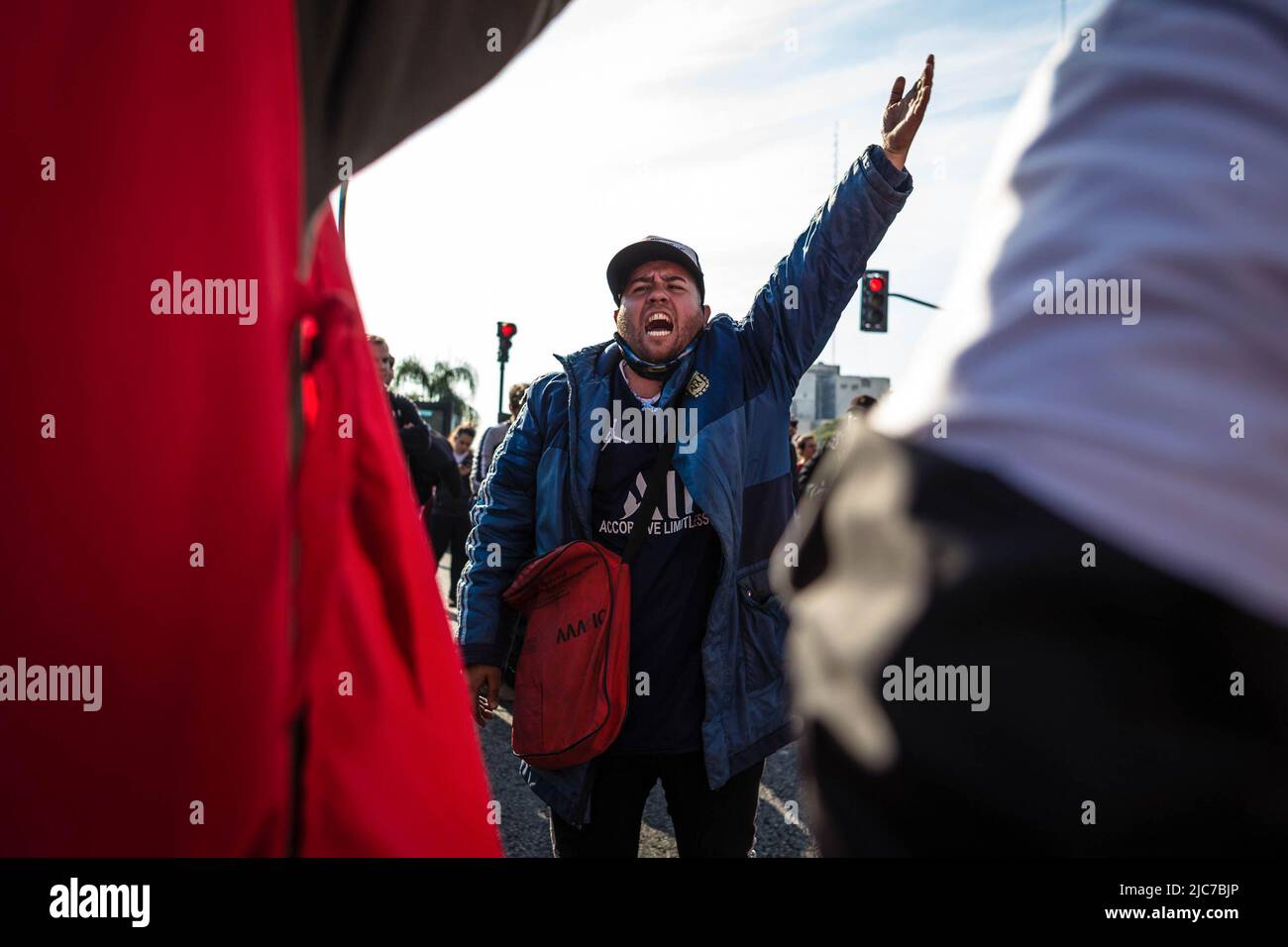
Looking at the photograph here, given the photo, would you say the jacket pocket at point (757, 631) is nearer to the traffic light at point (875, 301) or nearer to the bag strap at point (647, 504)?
the bag strap at point (647, 504)

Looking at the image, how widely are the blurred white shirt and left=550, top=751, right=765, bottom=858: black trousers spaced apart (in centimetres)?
226

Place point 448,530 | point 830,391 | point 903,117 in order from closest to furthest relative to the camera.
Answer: point 903,117 → point 448,530 → point 830,391

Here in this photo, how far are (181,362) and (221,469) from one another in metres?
0.08

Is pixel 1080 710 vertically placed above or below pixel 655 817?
above

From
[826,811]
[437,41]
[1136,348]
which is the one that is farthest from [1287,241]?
[437,41]

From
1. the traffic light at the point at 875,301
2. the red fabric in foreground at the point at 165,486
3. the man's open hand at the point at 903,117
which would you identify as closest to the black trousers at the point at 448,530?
the man's open hand at the point at 903,117

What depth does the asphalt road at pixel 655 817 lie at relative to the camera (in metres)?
3.90

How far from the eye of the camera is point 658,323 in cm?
289

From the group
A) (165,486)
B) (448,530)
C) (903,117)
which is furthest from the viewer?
(448,530)

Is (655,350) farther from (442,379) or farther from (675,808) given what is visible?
(442,379)

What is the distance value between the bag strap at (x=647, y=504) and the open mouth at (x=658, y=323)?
393 mm

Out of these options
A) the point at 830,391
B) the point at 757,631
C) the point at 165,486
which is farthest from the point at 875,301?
the point at 830,391

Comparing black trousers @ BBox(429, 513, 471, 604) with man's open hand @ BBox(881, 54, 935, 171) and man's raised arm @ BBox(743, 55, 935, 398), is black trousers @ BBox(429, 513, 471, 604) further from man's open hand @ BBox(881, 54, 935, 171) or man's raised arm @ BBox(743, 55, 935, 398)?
man's open hand @ BBox(881, 54, 935, 171)

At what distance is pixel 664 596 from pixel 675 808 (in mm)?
600
